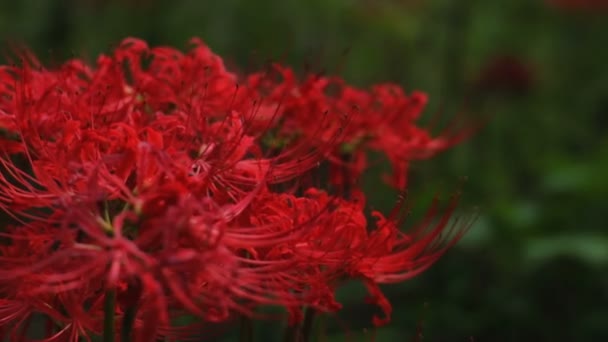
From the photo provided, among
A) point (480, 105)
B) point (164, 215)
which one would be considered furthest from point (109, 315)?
point (480, 105)

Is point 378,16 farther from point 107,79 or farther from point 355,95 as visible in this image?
point 107,79

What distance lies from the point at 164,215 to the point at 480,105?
3.22 m

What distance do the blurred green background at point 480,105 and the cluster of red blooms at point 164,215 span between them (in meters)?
0.71

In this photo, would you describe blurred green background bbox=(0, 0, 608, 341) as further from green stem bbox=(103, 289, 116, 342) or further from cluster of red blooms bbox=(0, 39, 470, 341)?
green stem bbox=(103, 289, 116, 342)

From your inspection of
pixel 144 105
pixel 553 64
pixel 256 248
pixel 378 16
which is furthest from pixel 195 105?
pixel 553 64

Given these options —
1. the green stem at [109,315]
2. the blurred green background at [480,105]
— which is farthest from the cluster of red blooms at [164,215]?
the blurred green background at [480,105]

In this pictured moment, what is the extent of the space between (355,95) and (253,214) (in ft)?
2.60

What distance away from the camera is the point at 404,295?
3.14m

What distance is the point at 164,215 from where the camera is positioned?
1.19 meters

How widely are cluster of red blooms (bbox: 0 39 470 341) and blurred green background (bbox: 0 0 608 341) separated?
715mm

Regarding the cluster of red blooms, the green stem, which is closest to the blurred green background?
the cluster of red blooms

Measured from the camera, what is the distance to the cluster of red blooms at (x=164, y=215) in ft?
3.85

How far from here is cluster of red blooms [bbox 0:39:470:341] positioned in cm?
117

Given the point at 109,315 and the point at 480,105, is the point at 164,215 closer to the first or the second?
the point at 109,315
